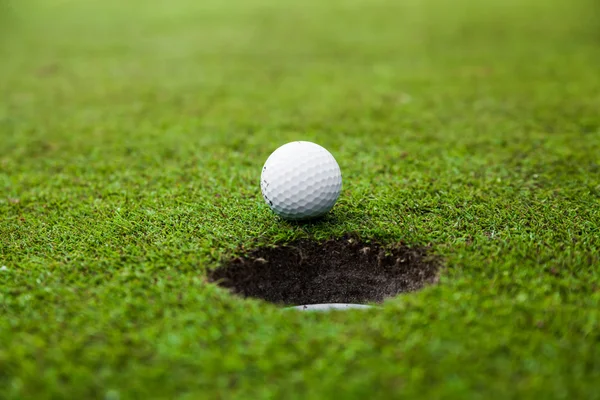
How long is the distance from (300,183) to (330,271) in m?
0.50

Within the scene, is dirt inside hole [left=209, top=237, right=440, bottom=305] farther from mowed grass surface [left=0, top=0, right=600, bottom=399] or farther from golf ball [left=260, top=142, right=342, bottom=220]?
golf ball [left=260, top=142, right=342, bottom=220]

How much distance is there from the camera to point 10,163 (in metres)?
4.21

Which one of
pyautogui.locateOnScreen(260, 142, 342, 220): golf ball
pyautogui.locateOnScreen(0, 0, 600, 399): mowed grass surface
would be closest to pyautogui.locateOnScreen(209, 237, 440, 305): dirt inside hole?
pyautogui.locateOnScreen(0, 0, 600, 399): mowed grass surface

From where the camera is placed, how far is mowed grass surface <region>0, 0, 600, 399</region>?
1879 mm

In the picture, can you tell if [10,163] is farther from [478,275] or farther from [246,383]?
[478,275]

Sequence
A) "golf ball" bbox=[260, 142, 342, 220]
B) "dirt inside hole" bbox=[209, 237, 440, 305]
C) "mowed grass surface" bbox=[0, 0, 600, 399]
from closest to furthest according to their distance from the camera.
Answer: "mowed grass surface" bbox=[0, 0, 600, 399] < "dirt inside hole" bbox=[209, 237, 440, 305] < "golf ball" bbox=[260, 142, 342, 220]

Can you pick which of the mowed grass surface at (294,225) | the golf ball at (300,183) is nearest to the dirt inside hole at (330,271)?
the mowed grass surface at (294,225)

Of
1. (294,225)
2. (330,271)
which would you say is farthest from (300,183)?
(330,271)

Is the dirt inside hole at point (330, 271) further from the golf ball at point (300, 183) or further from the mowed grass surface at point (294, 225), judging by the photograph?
the golf ball at point (300, 183)

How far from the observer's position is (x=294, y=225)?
298 cm

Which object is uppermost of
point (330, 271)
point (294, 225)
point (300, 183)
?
point (300, 183)

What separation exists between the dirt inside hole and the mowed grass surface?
8cm

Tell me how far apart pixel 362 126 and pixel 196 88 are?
2.37 m

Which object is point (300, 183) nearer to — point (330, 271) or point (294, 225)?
point (294, 225)
